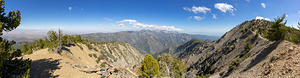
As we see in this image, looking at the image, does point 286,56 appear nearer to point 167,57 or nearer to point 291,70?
point 291,70

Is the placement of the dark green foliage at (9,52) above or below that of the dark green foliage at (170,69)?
above

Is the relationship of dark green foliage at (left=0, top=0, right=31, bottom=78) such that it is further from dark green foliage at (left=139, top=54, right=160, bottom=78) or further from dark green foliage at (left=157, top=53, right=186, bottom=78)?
dark green foliage at (left=157, top=53, right=186, bottom=78)

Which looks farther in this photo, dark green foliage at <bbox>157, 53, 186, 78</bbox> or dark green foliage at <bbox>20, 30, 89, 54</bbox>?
dark green foliage at <bbox>157, 53, 186, 78</bbox>

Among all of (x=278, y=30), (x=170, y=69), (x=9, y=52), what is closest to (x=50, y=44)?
(x=9, y=52)

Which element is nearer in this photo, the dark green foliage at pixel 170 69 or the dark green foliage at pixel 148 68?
the dark green foliage at pixel 148 68

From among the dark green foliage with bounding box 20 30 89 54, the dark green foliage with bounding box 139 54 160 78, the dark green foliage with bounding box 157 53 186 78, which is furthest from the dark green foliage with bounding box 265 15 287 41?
the dark green foliage with bounding box 20 30 89 54

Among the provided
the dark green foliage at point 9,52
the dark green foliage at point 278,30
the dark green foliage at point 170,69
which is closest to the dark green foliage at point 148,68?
the dark green foliage at point 9,52

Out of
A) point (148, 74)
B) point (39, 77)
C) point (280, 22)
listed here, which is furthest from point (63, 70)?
point (280, 22)

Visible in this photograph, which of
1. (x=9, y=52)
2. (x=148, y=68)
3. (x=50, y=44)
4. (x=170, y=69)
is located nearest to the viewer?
(x=9, y=52)

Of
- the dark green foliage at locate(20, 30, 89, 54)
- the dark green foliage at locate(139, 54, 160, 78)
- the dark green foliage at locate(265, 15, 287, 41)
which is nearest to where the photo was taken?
the dark green foliage at locate(265, 15, 287, 41)

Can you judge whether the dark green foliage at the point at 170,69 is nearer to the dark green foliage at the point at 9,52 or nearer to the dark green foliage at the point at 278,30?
the dark green foliage at the point at 278,30

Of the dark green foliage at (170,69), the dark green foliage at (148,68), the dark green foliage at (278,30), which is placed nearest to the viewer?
the dark green foliage at (278,30)

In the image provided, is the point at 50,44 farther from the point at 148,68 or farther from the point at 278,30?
the point at 278,30

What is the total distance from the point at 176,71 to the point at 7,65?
69954 mm
